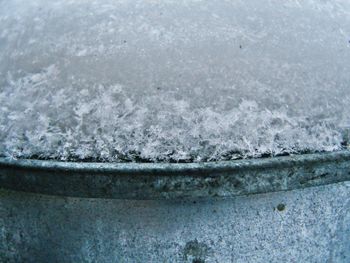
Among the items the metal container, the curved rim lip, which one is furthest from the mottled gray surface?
the curved rim lip

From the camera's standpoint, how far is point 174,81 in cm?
111

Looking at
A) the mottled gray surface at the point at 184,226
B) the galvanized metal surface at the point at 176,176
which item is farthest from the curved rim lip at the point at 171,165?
the mottled gray surface at the point at 184,226

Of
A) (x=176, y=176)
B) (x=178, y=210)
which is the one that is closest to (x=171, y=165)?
(x=176, y=176)

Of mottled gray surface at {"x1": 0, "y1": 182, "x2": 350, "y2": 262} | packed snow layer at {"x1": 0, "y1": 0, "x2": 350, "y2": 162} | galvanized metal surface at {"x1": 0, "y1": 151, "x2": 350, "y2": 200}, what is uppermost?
packed snow layer at {"x1": 0, "y1": 0, "x2": 350, "y2": 162}

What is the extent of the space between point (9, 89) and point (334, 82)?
0.96 meters

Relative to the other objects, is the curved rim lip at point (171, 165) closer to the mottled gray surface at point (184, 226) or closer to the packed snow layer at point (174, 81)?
the packed snow layer at point (174, 81)

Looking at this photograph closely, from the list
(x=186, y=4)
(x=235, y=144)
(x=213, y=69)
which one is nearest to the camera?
(x=235, y=144)

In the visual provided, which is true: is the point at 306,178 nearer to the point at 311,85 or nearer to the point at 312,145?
the point at 312,145

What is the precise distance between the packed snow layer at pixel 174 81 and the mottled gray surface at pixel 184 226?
157mm

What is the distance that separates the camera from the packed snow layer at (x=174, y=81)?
1.02 metres

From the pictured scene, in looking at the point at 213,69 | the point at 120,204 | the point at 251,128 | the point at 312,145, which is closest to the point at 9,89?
the point at 120,204

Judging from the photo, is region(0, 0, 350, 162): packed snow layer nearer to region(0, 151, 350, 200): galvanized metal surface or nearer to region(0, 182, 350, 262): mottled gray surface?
region(0, 151, 350, 200): galvanized metal surface

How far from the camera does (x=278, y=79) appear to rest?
114cm

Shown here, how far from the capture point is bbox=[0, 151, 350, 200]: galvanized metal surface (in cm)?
95
